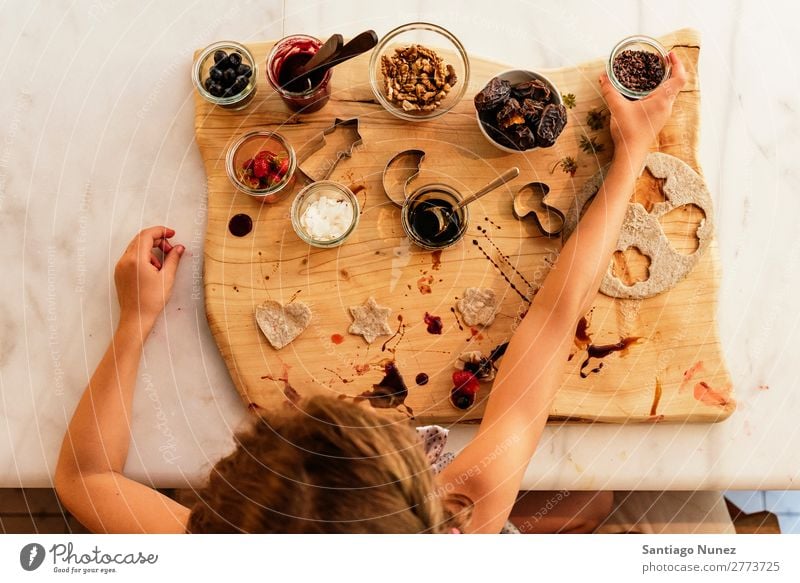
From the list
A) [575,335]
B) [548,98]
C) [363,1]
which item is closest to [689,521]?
[575,335]

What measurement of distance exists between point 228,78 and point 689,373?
0.96 metres

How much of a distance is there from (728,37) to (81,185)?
1.26m

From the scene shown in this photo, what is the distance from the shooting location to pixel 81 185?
1150 mm

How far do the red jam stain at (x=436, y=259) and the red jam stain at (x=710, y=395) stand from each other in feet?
1.66

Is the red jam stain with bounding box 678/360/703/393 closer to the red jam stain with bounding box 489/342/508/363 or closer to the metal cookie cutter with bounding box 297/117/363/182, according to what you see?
the red jam stain with bounding box 489/342/508/363

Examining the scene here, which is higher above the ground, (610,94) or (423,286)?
(610,94)

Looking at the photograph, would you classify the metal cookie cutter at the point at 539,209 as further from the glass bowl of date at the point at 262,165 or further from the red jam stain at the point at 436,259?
the glass bowl of date at the point at 262,165

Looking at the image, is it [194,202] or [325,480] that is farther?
[194,202]

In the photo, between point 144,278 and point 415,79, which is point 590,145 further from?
point 144,278

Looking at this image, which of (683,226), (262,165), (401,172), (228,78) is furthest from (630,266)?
(228,78)

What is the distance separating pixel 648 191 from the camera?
112cm

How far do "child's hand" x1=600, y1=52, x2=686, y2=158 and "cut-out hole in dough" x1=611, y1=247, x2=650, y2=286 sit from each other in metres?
0.17

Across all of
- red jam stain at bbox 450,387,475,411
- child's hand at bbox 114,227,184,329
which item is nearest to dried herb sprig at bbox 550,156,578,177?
red jam stain at bbox 450,387,475,411

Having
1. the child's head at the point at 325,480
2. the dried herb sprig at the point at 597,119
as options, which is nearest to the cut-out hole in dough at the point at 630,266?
the dried herb sprig at the point at 597,119
